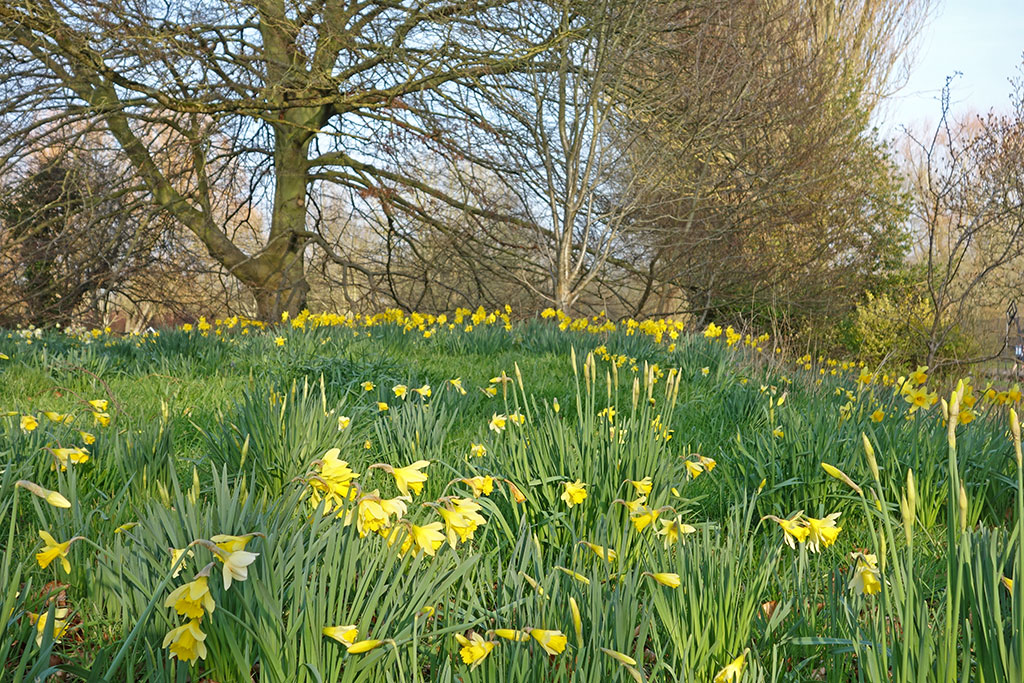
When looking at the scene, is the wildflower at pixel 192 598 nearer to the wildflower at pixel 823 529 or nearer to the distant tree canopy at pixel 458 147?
the wildflower at pixel 823 529

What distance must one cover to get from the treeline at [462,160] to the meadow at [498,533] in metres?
4.39

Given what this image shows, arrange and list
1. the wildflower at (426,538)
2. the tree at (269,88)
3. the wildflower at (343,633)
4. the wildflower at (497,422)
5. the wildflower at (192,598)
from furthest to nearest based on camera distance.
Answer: the tree at (269,88)
the wildflower at (497,422)
the wildflower at (426,538)
the wildflower at (343,633)
the wildflower at (192,598)

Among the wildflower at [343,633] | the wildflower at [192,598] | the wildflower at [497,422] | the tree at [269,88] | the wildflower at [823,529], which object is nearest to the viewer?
the wildflower at [192,598]

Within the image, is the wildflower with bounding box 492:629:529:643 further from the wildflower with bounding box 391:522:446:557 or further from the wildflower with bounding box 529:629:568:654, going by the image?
the wildflower with bounding box 391:522:446:557

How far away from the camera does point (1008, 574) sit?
1.62 m

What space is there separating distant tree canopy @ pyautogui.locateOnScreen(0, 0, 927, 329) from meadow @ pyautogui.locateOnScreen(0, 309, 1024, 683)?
439cm

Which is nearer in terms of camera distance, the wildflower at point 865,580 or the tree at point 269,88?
the wildflower at point 865,580

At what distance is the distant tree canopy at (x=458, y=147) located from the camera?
7.91 m

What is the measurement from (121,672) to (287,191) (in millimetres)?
9642

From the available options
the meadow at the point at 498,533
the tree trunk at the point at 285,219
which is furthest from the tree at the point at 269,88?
the meadow at the point at 498,533

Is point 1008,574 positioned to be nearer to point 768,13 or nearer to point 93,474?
point 93,474

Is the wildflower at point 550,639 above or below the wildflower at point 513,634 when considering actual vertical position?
above

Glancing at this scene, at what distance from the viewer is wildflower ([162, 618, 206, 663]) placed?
109cm

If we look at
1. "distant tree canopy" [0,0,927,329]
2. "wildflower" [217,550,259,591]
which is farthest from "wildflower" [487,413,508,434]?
"distant tree canopy" [0,0,927,329]
